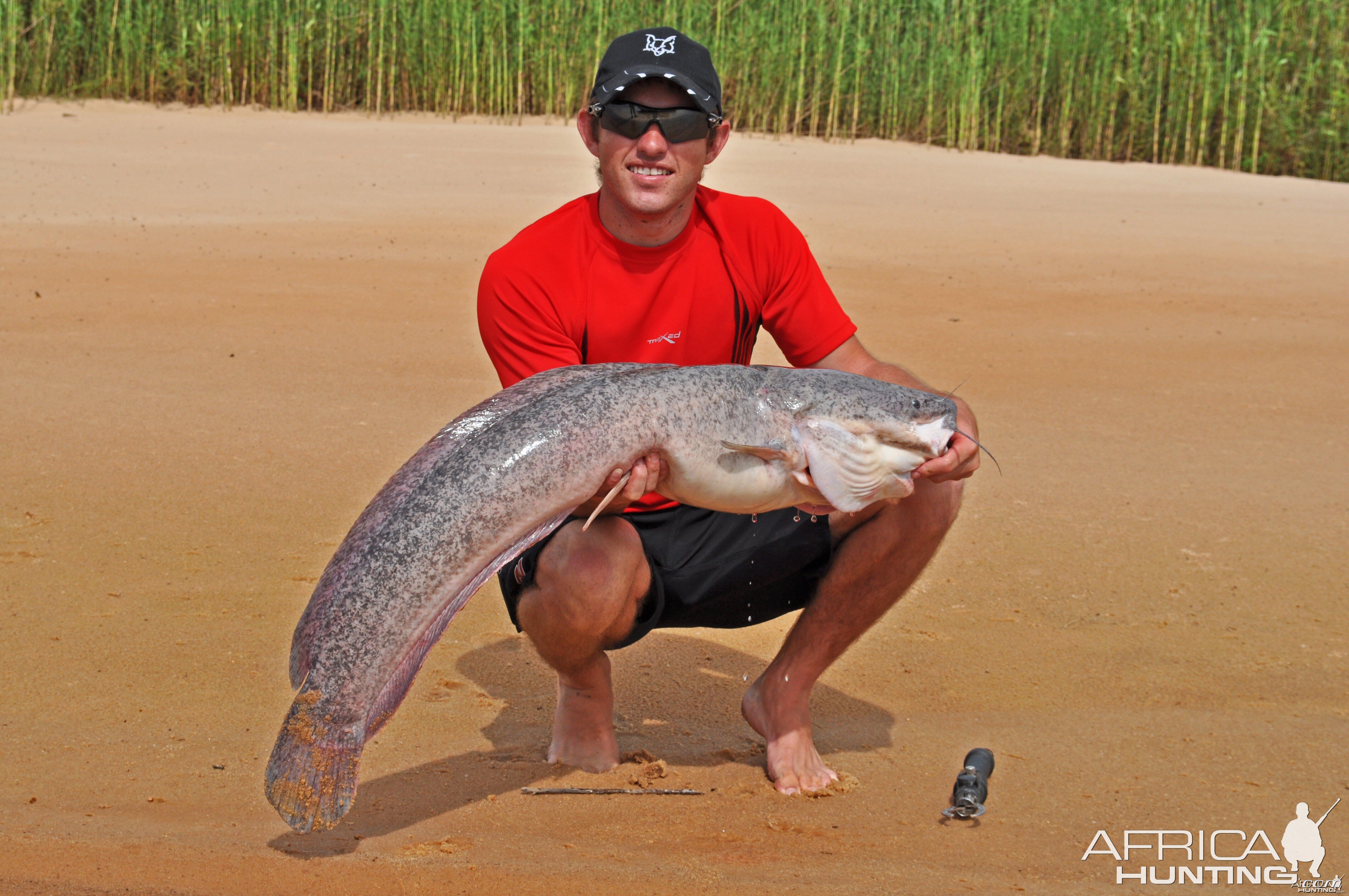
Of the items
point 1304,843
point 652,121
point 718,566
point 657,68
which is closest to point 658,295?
point 652,121

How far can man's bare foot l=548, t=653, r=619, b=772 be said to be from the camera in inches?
144

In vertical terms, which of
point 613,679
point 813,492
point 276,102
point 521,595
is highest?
point 276,102

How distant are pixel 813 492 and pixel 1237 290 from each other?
7923 millimetres

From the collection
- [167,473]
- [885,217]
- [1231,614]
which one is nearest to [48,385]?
[167,473]

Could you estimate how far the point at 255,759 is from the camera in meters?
3.61

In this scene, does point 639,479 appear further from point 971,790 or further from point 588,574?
point 971,790

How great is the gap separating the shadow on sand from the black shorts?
37 centimetres

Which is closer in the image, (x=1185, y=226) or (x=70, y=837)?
(x=70, y=837)

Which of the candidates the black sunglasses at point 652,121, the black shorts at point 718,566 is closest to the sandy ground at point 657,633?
the black shorts at point 718,566

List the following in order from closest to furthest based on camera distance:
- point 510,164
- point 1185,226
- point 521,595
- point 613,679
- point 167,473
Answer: point 521,595, point 613,679, point 167,473, point 1185,226, point 510,164

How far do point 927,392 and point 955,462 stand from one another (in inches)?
8.8

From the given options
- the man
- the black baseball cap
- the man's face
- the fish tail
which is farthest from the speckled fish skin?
the black baseball cap

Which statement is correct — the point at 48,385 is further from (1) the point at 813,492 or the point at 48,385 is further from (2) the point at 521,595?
(1) the point at 813,492

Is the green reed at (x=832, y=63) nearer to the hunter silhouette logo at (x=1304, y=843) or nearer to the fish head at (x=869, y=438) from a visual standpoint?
the fish head at (x=869, y=438)
